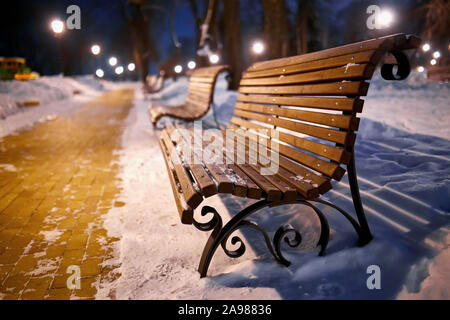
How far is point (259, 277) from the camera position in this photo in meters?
1.82

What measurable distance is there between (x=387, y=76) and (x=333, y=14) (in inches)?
1457

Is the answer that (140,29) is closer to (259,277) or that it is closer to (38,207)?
(38,207)

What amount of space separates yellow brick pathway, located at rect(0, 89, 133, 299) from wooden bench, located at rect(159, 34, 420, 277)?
844 mm

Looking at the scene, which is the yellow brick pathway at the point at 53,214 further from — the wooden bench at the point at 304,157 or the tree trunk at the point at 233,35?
the tree trunk at the point at 233,35

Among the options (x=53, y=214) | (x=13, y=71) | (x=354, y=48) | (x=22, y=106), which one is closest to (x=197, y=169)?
(x=354, y=48)

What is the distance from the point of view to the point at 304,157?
2.06 meters

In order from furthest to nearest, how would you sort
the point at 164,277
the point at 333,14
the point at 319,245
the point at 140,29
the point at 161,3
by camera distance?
1. the point at 333,14
2. the point at 161,3
3. the point at 140,29
4. the point at 319,245
5. the point at 164,277

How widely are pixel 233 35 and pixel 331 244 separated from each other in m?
8.89

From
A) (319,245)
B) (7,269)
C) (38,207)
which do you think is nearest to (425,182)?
(319,245)

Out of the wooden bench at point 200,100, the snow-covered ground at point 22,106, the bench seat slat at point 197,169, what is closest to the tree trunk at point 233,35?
the wooden bench at point 200,100

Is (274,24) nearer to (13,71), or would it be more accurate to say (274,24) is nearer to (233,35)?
(233,35)

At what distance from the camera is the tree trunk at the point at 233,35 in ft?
31.5

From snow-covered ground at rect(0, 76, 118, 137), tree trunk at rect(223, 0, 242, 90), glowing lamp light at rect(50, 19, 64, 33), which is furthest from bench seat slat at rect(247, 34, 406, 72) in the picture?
glowing lamp light at rect(50, 19, 64, 33)

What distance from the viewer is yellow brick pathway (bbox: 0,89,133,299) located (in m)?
1.93
